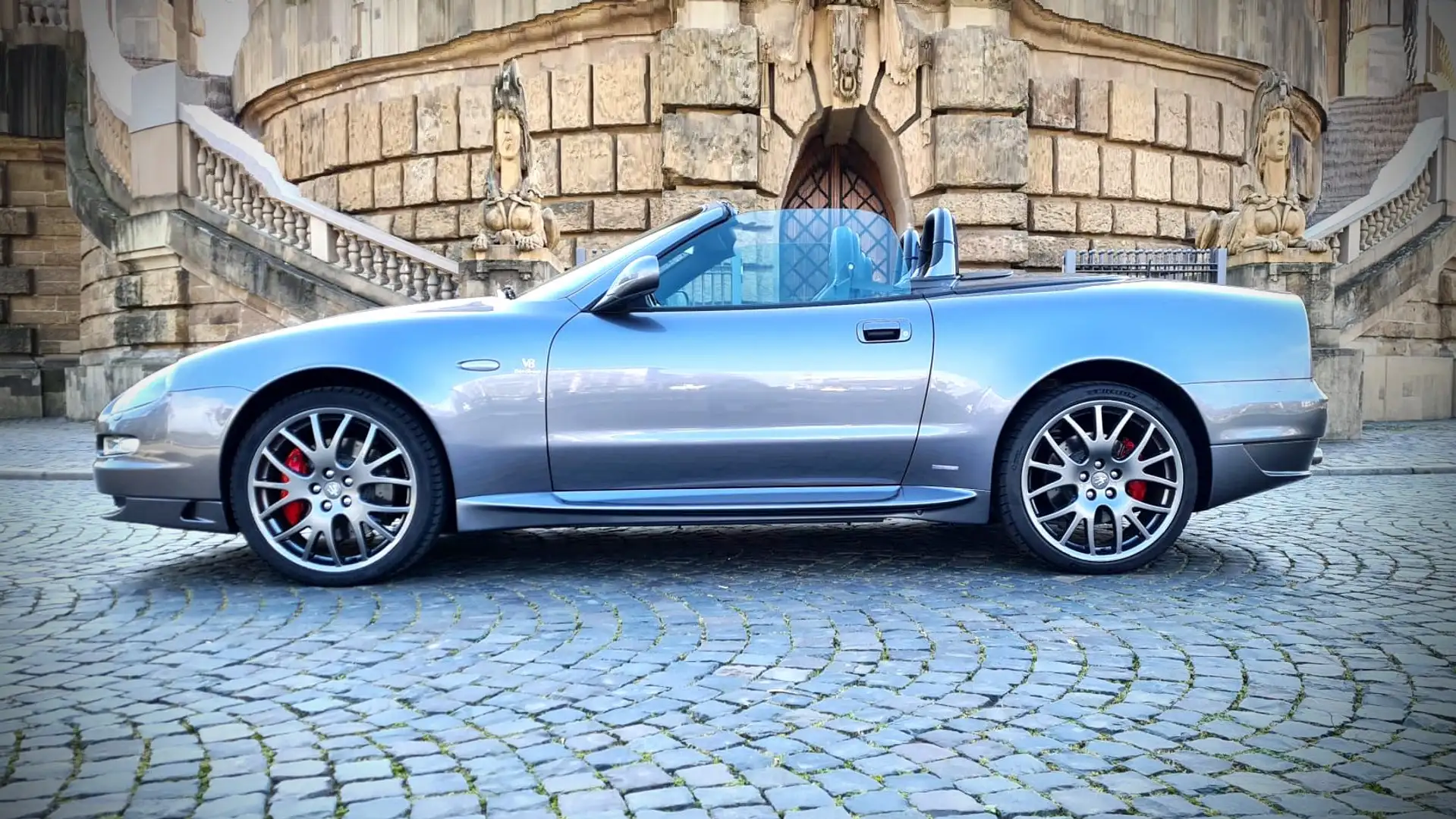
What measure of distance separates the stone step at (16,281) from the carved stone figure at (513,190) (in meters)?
11.7

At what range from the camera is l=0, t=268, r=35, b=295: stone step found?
69.0ft

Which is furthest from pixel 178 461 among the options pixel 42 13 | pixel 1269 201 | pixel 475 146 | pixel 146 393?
pixel 42 13

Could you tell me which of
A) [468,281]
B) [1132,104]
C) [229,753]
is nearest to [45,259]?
[468,281]

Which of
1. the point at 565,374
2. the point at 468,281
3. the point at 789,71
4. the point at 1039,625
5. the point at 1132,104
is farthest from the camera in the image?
the point at 1132,104

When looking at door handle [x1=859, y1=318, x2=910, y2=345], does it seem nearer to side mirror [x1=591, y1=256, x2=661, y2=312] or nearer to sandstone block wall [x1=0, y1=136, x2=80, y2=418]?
side mirror [x1=591, y1=256, x2=661, y2=312]

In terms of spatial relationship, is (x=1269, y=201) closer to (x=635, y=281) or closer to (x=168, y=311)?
(x=635, y=281)

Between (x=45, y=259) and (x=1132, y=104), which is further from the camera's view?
(x=45, y=259)

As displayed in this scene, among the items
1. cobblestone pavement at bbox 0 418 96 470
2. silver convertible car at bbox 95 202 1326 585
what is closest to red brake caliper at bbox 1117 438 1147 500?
silver convertible car at bbox 95 202 1326 585

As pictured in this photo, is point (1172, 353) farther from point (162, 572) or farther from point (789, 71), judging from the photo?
point (789, 71)

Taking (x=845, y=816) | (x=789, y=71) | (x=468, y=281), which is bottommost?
(x=845, y=816)

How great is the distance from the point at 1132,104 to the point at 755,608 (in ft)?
51.6

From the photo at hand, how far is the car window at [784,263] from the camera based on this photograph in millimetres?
4578

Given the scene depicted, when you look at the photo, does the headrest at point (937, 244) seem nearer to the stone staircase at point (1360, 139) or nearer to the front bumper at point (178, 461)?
the front bumper at point (178, 461)

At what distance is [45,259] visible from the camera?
21.2 m
